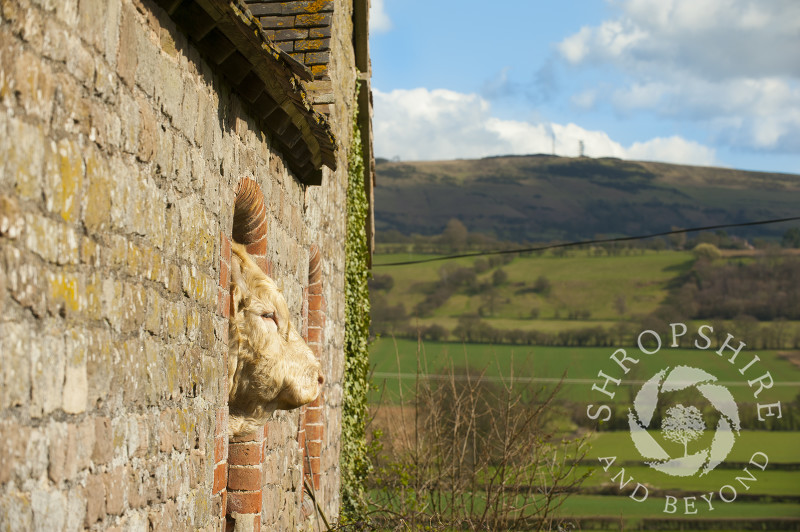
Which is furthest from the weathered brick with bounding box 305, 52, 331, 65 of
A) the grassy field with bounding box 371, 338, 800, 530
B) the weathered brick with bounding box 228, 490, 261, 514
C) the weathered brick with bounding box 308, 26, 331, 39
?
the grassy field with bounding box 371, 338, 800, 530

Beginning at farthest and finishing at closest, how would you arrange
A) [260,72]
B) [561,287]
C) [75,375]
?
[561,287], [260,72], [75,375]

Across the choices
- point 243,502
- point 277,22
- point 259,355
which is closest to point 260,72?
point 259,355

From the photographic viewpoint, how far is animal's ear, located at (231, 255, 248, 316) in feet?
15.1

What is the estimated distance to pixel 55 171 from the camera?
8.00ft

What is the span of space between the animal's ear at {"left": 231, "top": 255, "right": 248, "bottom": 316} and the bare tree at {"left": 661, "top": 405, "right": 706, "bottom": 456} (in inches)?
1135

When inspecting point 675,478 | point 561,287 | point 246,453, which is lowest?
point 675,478

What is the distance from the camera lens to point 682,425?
106 ft

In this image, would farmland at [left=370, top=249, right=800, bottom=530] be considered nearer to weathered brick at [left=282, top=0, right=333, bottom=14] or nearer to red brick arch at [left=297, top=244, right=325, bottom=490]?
red brick arch at [left=297, top=244, right=325, bottom=490]

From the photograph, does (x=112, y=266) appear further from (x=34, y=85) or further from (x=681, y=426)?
(x=681, y=426)

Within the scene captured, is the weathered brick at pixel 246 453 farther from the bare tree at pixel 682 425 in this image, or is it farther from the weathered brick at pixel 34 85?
the bare tree at pixel 682 425

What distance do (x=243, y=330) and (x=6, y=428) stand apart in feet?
8.08

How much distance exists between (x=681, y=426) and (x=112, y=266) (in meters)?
32.2

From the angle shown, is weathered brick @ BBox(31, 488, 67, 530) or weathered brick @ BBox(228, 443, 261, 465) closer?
weathered brick @ BBox(31, 488, 67, 530)

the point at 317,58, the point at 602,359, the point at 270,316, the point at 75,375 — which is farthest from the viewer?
the point at 602,359
